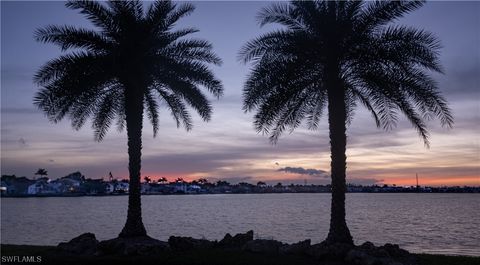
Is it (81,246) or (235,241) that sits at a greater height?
(235,241)

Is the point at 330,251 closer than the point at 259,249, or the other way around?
the point at 330,251

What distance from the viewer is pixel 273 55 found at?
21.0 metres

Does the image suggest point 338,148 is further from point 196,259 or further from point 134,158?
point 134,158

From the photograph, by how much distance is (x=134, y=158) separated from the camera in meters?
22.8

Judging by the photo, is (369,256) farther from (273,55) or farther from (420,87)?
(273,55)

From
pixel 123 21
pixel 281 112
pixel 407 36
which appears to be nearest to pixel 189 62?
pixel 123 21

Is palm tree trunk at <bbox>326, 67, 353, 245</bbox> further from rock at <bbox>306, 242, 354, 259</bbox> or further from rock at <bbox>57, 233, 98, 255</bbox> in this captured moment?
rock at <bbox>57, 233, 98, 255</bbox>

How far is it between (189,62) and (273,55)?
4515 mm

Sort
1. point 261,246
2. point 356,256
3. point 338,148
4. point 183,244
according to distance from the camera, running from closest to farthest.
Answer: point 356,256
point 261,246
point 183,244
point 338,148

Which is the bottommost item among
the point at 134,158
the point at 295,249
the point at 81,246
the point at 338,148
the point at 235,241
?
the point at 81,246

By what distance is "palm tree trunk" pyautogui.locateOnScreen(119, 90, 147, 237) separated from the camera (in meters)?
22.5

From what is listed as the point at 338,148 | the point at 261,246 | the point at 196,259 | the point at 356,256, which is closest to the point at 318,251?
the point at 356,256

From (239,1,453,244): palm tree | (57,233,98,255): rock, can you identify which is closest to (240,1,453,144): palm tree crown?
(239,1,453,244): palm tree

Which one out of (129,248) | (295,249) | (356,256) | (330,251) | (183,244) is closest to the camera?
(356,256)
